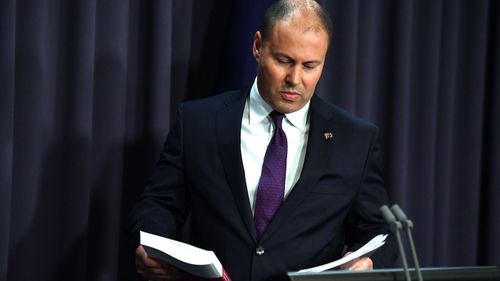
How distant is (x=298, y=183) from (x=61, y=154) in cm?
84

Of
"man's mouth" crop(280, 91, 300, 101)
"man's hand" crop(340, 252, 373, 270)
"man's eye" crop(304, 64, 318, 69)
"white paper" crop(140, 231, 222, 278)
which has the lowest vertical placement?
"man's hand" crop(340, 252, 373, 270)

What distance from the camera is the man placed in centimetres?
219

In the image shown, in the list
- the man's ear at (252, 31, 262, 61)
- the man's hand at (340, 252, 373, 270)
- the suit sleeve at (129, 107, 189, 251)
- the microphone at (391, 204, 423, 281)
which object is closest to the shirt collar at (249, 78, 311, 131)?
the man's ear at (252, 31, 262, 61)

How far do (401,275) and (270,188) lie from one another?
2.46ft

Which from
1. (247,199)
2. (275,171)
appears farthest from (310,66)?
(247,199)

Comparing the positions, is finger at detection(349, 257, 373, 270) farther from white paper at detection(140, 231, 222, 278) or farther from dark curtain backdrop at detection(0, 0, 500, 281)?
dark curtain backdrop at detection(0, 0, 500, 281)

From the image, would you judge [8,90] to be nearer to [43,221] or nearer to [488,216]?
[43,221]

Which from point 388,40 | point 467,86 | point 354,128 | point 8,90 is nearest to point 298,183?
point 354,128

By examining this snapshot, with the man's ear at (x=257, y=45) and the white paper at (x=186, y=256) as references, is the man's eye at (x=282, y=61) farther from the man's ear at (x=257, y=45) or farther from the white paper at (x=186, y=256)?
the white paper at (x=186, y=256)

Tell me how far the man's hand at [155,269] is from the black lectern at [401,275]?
2.00 ft

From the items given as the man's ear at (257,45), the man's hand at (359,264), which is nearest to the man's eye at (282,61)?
the man's ear at (257,45)

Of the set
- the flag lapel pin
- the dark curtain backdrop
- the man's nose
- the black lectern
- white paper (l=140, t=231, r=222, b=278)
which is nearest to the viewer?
the black lectern

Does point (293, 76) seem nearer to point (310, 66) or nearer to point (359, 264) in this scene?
point (310, 66)

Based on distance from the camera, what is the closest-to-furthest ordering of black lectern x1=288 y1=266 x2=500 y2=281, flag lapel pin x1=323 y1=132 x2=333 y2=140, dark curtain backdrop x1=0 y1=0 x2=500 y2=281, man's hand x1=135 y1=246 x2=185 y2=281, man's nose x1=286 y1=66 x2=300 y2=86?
1. black lectern x1=288 y1=266 x2=500 y2=281
2. man's hand x1=135 y1=246 x2=185 y2=281
3. man's nose x1=286 y1=66 x2=300 y2=86
4. flag lapel pin x1=323 y1=132 x2=333 y2=140
5. dark curtain backdrop x1=0 y1=0 x2=500 y2=281
